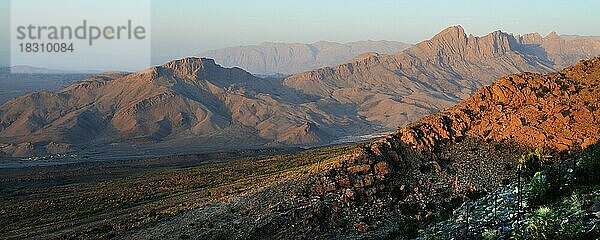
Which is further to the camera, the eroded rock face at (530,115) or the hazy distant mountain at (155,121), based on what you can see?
the hazy distant mountain at (155,121)

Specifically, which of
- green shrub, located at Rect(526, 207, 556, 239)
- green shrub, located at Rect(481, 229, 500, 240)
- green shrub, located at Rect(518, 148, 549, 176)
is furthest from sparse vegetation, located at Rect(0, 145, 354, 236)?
green shrub, located at Rect(526, 207, 556, 239)

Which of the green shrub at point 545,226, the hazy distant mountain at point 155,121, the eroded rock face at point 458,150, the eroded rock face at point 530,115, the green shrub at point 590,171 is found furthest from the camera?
the hazy distant mountain at point 155,121

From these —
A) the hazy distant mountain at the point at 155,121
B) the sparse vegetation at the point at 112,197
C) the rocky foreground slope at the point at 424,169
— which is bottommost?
the hazy distant mountain at the point at 155,121

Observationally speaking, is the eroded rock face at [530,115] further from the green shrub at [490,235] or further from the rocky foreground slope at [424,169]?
the green shrub at [490,235]

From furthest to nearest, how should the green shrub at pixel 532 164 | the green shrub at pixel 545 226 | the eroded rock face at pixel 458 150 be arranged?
the eroded rock face at pixel 458 150
the green shrub at pixel 532 164
the green shrub at pixel 545 226

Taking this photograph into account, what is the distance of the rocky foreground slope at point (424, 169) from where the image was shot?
81.0 ft

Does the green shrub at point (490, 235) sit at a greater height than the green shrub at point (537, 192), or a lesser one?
lesser

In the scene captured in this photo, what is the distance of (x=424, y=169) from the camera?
26969 millimetres

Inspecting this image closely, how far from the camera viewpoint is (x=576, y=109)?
2703cm

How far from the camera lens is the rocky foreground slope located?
81.0 feet

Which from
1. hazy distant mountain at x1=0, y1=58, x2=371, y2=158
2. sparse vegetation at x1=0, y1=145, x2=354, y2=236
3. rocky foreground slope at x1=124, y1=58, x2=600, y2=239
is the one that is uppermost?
rocky foreground slope at x1=124, y1=58, x2=600, y2=239

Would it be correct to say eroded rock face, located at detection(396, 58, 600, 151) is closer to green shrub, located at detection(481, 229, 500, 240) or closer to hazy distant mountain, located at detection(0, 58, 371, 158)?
green shrub, located at detection(481, 229, 500, 240)

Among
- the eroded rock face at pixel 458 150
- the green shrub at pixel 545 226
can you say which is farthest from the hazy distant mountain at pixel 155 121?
the green shrub at pixel 545 226

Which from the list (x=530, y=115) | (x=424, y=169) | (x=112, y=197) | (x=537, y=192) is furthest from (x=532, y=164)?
(x=112, y=197)
